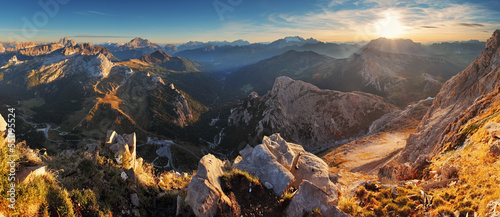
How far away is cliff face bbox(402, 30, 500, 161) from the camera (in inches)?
1058

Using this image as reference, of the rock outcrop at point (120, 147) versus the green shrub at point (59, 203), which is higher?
the green shrub at point (59, 203)

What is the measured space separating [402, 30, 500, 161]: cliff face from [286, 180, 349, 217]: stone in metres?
21.4

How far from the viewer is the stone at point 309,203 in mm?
11422

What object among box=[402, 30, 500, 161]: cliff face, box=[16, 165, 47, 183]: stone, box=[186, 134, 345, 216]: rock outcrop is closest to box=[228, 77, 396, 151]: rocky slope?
box=[402, 30, 500, 161]: cliff face

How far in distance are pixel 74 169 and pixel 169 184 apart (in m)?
6.16

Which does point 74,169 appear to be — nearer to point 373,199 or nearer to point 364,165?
point 373,199

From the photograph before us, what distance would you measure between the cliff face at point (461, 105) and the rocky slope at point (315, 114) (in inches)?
2433

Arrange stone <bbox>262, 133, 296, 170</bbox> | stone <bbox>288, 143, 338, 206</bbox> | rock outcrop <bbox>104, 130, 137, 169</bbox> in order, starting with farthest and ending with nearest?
stone <bbox>262, 133, 296, 170</bbox> < stone <bbox>288, 143, 338, 206</bbox> < rock outcrop <bbox>104, 130, 137, 169</bbox>

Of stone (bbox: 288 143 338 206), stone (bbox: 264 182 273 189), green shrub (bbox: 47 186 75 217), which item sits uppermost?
green shrub (bbox: 47 186 75 217)

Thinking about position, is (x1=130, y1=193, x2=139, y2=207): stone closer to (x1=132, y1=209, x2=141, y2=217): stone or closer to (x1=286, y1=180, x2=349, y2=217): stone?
(x1=132, y1=209, x2=141, y2=217): stone

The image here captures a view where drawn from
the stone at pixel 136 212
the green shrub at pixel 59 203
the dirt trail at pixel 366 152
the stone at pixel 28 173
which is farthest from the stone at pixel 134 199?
the dirt trail at pixel 366 152

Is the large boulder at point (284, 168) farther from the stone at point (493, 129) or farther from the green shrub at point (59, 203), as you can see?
the stone at point (493, 129)

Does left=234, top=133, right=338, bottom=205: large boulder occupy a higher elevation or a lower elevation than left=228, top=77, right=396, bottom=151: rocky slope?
higher

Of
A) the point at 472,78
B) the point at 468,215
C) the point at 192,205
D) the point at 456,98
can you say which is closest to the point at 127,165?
the point at 192,205
